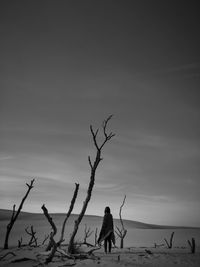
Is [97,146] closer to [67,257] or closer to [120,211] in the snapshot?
[67,257]

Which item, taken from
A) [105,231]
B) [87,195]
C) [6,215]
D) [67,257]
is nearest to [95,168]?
[87,195]

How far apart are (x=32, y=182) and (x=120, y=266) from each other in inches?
519

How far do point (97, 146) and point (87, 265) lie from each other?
6423 millimetres

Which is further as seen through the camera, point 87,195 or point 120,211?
point 120,211

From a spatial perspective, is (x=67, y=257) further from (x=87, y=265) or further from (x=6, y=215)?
(x=6, y=215)

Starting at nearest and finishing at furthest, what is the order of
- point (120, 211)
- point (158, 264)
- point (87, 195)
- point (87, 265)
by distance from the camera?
1. point (87, 265)
2. point (158, 264)
3. point (87, 195)
4. point (120, 211)

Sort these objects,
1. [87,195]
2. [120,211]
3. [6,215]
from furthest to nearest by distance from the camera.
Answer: [6,215], [120,211], [87,195]

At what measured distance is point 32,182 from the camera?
20.1 metres

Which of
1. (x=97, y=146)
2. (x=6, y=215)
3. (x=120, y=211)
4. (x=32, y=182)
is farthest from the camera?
(x=6, y=215)

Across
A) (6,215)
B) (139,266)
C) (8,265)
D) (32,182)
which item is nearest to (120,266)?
(139,266)

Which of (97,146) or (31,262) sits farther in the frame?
(97,146)

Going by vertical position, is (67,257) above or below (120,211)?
below

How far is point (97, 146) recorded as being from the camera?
44.8 feet

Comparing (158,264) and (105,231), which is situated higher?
(105,231)
